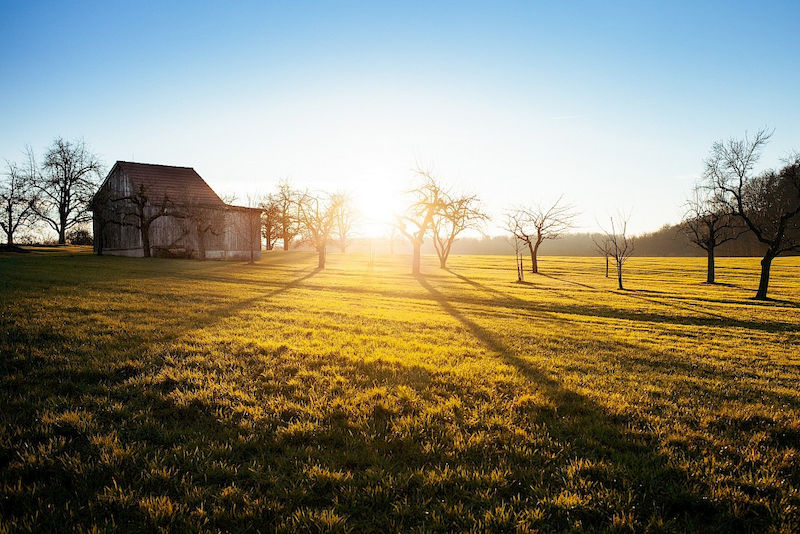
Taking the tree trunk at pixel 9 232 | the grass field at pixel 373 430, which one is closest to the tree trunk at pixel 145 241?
the tree trunk at pixel 9 232

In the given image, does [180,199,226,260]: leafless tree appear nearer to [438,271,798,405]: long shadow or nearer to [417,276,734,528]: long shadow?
[438,271,798,405]: long shadow

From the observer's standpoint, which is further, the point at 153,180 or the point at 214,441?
the point at 153,180

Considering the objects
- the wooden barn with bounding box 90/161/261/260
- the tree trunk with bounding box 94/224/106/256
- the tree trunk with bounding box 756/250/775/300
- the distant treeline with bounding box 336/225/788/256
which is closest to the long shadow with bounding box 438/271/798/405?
the tree trunk with bounding box 756/250/775/300

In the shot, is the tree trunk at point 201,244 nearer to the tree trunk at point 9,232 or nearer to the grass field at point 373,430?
the tree trunk at point 9,232

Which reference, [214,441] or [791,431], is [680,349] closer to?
[791,431]

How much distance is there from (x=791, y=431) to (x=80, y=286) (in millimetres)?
20583

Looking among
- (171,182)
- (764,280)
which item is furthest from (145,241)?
(764,280)

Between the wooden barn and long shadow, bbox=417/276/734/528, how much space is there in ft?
122

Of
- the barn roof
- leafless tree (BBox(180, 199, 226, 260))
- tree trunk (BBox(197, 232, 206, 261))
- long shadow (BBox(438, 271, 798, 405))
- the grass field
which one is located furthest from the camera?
the barn roof

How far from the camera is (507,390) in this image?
6.19 m

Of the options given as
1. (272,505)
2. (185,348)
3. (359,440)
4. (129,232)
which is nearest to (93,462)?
(272,505)

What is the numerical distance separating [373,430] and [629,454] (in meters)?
2.95

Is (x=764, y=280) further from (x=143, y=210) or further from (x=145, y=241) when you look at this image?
(x=143, y=210)

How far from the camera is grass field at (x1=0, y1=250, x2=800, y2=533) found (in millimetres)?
3225
